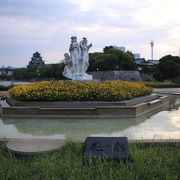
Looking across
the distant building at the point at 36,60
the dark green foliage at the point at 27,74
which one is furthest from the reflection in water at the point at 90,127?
the distant building at the point at 36,60

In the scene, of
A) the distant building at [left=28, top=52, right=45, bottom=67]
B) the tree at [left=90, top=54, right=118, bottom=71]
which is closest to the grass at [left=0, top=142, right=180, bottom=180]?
the tree at [left=90, top=54, right=118, bottom=71]

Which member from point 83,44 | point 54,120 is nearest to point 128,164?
point 54,120

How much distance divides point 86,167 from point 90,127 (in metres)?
3.65

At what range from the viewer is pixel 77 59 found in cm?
1702

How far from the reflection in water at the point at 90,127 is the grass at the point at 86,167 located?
199cm

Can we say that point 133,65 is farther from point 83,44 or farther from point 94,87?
point 94,87

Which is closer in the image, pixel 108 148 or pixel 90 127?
pixel 108 148

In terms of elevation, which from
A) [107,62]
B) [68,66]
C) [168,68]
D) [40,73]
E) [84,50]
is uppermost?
[107,62]

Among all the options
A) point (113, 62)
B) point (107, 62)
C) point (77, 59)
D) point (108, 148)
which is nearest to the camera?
point (108, 148)

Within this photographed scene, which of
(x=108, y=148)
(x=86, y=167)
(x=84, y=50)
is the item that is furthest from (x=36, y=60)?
(x=86, y=167)

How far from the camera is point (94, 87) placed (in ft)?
32.7

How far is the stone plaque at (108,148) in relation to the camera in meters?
3.44

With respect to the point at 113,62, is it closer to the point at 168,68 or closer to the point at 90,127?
the point at 168,68

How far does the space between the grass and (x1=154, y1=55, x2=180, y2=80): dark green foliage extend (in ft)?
127
